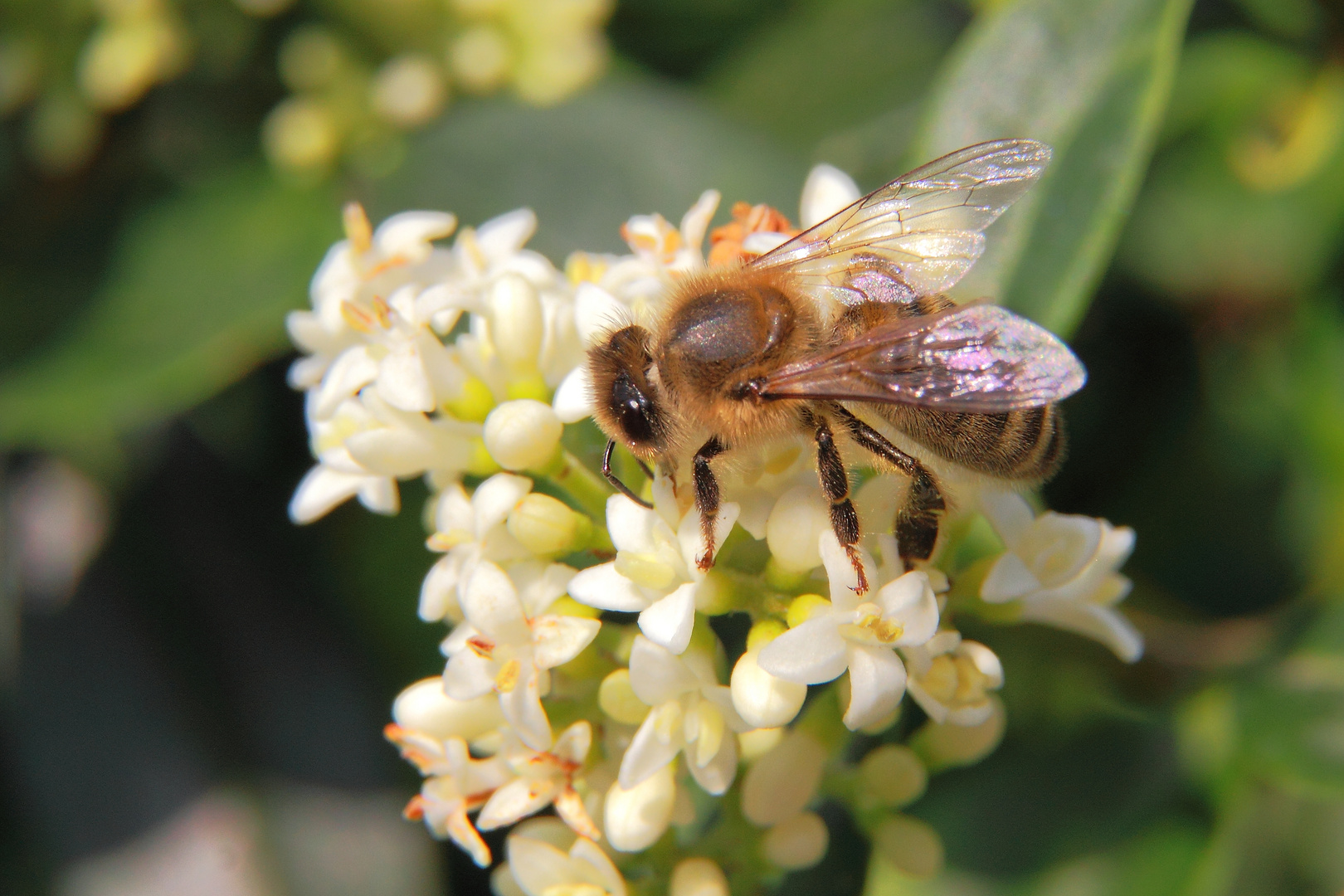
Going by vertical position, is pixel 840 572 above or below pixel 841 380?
below

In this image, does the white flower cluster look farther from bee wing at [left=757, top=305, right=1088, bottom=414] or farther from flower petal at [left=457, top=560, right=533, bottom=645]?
bee wing at [left=757, top=305, right=1088, bottom=414]

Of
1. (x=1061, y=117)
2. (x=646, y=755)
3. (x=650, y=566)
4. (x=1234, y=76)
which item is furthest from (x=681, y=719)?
(x=1234, y=76)

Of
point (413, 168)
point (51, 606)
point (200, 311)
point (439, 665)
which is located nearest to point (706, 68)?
point (413, 168)

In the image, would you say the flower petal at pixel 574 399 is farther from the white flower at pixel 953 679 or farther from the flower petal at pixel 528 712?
the white flower at pixel 953 679

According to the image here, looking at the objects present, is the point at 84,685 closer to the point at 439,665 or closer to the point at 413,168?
the point at 439,665

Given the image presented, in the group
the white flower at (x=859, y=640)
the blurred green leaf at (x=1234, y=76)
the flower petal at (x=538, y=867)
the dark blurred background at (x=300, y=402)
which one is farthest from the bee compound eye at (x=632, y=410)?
the blurred green leaf at (x=1234, y=76)

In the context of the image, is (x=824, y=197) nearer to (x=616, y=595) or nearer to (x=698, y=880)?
(x=616, y=595)
